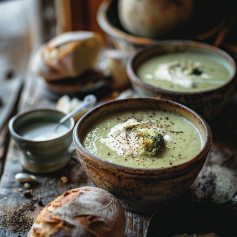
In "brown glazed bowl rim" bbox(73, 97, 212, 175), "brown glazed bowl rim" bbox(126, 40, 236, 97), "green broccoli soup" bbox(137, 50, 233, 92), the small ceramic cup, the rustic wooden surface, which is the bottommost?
the rustic wooden surface

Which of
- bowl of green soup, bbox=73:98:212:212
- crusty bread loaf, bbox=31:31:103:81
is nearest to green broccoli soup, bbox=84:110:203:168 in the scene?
bowl of green soup, bbox=73:98:212:212

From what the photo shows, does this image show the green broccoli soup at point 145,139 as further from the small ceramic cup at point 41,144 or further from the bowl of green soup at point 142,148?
the small ceramic cup at point 41,144

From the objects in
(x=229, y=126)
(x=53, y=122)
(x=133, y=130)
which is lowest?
(x=229, y=126)

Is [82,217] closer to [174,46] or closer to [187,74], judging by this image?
[187,74]

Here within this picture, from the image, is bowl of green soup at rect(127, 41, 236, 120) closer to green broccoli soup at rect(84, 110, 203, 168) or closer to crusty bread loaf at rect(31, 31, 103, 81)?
green broccoli soup at rect(84, 110, 203, 168)

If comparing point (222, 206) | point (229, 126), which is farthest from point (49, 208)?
point (229, 126)

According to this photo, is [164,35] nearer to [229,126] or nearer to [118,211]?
[229,126]
